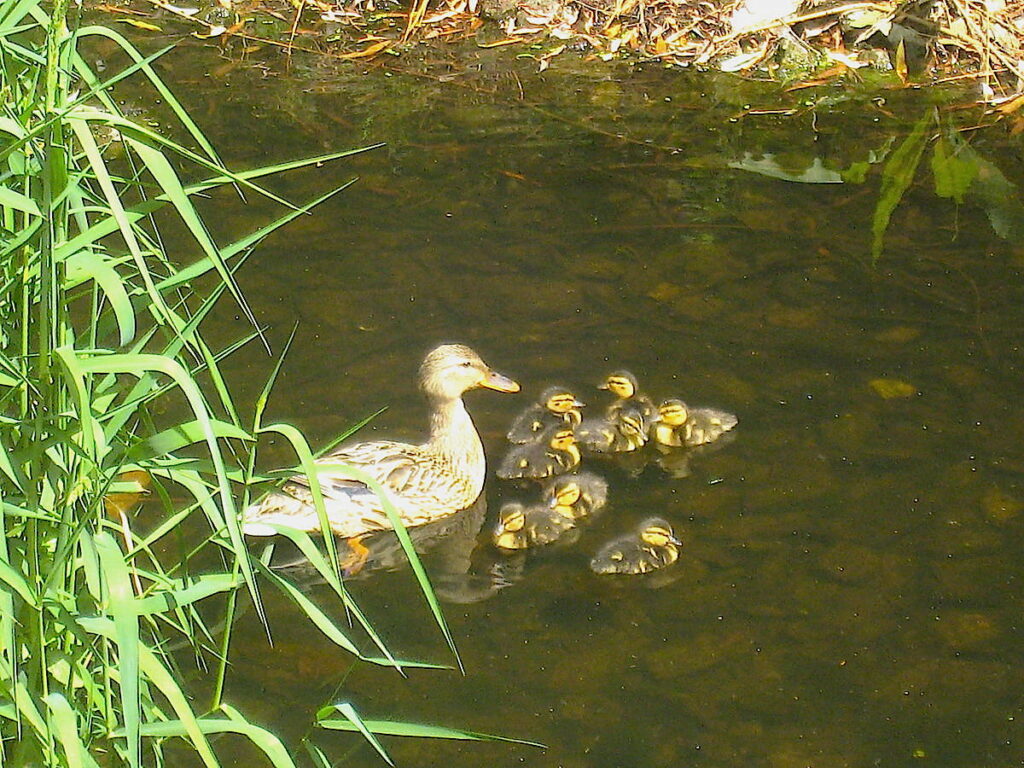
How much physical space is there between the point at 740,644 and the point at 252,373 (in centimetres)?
198

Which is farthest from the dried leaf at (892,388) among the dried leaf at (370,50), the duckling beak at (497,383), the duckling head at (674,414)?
the dried leaf at (370,50)

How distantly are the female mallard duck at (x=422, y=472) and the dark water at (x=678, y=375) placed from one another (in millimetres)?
174

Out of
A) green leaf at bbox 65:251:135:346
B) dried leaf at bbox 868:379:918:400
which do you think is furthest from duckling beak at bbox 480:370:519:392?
green leaf at bbox 65:251:135:346

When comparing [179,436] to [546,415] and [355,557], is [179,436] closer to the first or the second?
[355,557]

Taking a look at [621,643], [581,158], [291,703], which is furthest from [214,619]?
[581,158]

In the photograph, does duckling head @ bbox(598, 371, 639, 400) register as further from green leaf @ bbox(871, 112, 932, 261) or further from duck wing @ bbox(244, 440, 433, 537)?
green leaf @ bbox(871, 112, 932, 261)

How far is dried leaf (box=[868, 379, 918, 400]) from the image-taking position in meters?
4.77

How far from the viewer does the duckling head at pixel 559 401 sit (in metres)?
4.67

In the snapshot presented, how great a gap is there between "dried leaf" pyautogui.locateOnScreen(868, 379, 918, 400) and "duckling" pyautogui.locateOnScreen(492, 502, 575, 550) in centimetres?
124

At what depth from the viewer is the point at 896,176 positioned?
20.6 ft

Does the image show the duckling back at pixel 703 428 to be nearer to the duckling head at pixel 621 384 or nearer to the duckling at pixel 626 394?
the duckling at pixel 626 394

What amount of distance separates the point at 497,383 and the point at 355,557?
0.79 metres

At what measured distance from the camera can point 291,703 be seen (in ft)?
11.5

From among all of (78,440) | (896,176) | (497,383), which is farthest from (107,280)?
(896,176)
